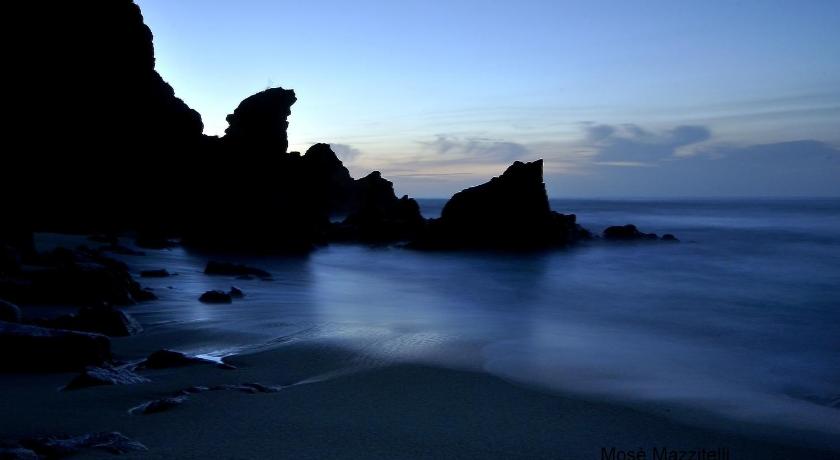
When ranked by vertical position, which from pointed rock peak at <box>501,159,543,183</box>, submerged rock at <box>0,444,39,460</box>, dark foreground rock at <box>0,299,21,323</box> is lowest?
submerged rock at <box>0,444,39,460</box>

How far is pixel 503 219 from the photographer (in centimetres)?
3472

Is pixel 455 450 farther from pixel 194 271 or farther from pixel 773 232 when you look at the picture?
pixel 773 232

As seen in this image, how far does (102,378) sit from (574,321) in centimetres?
942

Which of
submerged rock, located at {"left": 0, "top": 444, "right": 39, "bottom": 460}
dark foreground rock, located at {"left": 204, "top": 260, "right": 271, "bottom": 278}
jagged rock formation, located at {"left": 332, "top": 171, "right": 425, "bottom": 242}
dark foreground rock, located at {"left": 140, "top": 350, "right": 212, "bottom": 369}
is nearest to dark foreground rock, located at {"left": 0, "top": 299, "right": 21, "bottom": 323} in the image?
dark foreground rock, located at {"left": 140, "top": 350, "right": 212, "bottom": 369}

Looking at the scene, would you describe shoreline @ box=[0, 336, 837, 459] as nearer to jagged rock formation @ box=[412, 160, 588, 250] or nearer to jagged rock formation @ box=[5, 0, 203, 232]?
jagged rock formation @ box=[5, 0, 203, 232]

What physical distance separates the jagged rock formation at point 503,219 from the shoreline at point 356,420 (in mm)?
27345

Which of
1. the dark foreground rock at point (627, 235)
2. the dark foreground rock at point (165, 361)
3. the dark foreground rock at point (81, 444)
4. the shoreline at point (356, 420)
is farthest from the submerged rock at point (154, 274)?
the dark foreground rock at point (627, 235)

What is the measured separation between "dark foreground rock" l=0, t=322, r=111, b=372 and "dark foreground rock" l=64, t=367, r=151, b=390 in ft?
1.15

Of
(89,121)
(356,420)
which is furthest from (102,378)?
(89,121)

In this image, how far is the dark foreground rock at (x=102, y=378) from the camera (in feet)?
17.9

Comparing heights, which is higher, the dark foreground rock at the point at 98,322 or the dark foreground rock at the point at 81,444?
the dark foreground rock at the point at 98,322

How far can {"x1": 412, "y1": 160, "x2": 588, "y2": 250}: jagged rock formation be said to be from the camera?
3391cm

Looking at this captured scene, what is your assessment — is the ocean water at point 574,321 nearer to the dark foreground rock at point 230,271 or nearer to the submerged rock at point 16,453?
the dark foreground rock at point 230,271

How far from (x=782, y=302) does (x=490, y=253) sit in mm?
16065
